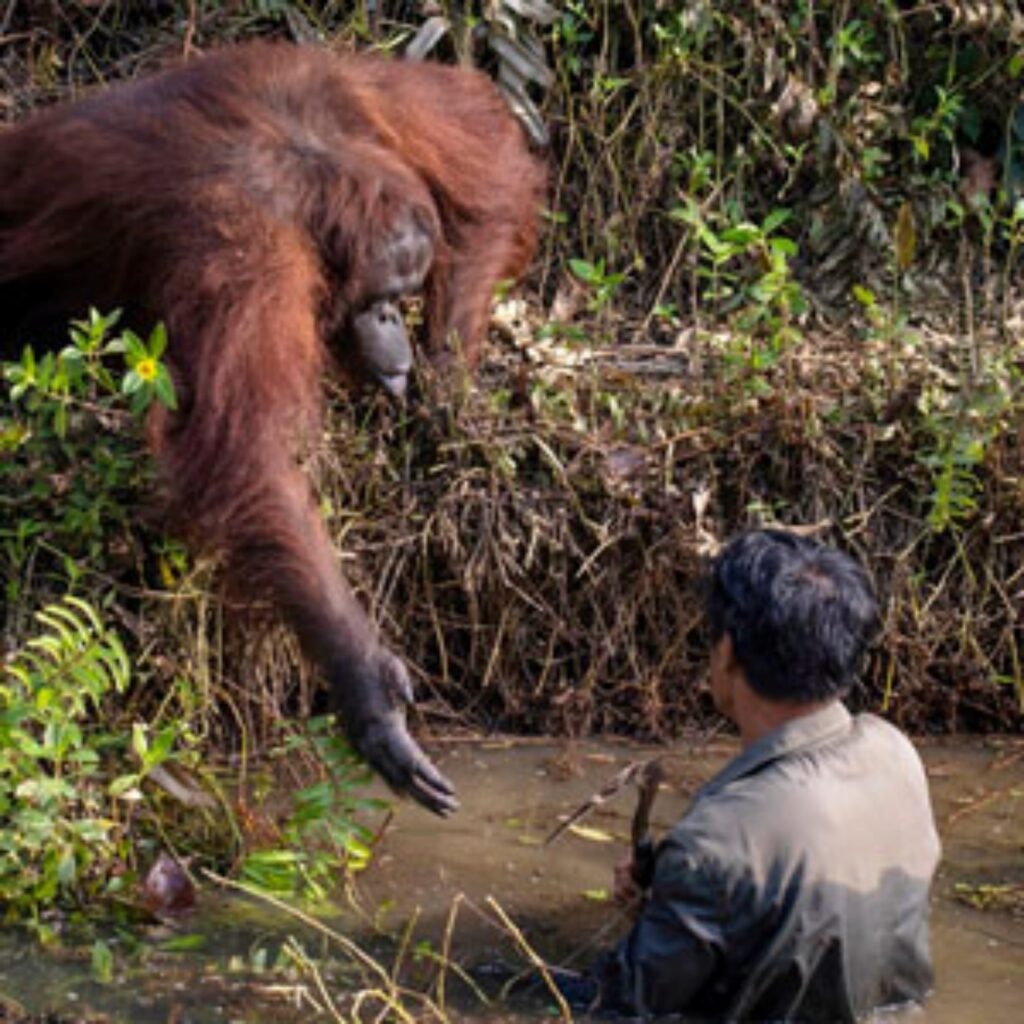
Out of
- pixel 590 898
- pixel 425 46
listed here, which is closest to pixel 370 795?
pixel 590 898

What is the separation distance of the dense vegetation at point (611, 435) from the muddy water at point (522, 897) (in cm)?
13

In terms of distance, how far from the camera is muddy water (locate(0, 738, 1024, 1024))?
12.1 ft

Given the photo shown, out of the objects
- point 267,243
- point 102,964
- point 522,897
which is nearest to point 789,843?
point 522,897

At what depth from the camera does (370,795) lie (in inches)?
182

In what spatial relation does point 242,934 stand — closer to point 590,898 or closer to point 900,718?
point 590,898

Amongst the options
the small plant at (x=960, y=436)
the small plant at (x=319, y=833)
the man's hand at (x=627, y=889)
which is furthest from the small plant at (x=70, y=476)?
the small plant at (x=960, y=436)

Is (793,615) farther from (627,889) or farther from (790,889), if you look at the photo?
(627,889)

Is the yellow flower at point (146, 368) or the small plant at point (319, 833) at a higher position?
the yellow flower at point (146, 368)

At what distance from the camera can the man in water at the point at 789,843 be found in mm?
3404

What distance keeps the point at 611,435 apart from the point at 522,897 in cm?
128

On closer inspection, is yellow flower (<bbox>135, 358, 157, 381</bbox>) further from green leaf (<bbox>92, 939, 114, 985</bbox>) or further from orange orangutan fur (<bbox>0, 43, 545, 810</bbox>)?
green leaf (<bbox>92, 939, 114, 985</bbox>)

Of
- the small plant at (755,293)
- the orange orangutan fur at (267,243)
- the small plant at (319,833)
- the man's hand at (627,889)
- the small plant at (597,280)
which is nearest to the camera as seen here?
the man's hand at (627,889)

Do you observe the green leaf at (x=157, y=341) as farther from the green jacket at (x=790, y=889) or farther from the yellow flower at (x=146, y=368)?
the green jacket at (x=790, y=889)

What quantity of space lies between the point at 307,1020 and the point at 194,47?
3.06m
